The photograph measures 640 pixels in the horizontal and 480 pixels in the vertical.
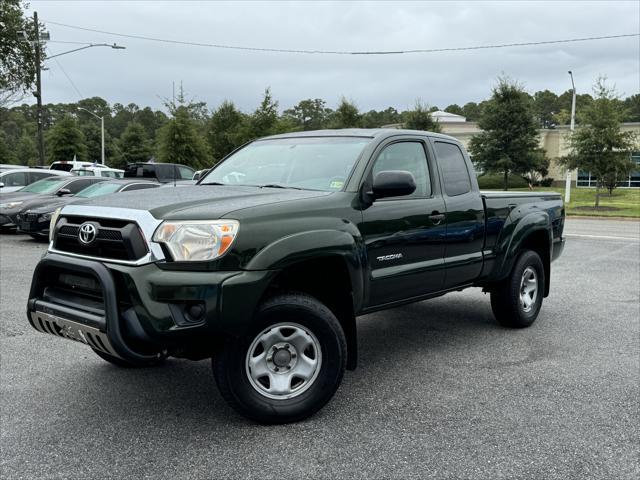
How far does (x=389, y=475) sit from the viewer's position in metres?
3.12

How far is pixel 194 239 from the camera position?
11.2 feet

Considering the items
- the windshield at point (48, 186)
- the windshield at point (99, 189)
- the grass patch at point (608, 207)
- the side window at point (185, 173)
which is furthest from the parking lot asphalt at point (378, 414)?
the grass patch at point (608, 207)

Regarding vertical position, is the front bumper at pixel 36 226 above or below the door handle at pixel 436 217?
below

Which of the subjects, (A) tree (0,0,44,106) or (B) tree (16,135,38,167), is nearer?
(A) tree (0,0,44,106)

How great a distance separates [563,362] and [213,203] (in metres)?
3.26

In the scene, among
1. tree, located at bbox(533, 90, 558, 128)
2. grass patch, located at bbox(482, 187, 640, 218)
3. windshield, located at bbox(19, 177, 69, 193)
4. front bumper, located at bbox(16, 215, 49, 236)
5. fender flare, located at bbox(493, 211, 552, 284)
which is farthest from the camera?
tree, located at bbox(533, 90, 558, 128)

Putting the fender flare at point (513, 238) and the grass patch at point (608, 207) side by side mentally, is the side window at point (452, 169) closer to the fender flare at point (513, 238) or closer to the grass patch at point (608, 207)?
the fender flare at point (513, 238)

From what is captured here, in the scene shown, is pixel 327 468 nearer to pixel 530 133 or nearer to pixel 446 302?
pixel 446 302

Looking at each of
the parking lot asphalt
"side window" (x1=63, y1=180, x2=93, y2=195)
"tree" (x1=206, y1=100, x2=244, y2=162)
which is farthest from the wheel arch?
"tree" (x1=206, y1=100, x2=244, y2=162)

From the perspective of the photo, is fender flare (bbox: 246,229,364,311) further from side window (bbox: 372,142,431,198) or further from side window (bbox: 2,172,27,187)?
side window (bbox: 2,172,27,187)

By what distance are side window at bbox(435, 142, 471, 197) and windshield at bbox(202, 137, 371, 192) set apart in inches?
38.0

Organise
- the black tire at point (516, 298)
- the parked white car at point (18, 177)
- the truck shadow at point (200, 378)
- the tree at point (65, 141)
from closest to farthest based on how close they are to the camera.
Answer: the truck shadow at point (200, 378)
the black tire at point (516, 298)
the parked white car at point (18, 177)
the tree at point (65, 141)

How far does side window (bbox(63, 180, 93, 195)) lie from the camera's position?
15188mm

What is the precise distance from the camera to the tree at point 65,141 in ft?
174
